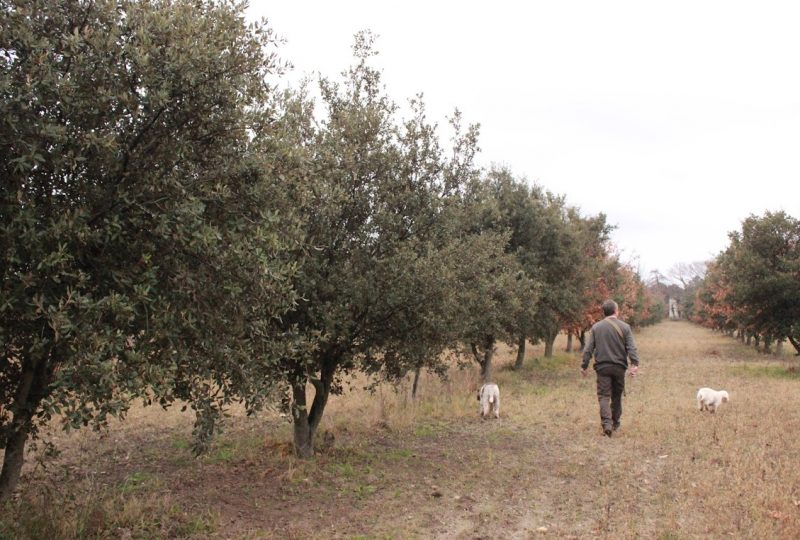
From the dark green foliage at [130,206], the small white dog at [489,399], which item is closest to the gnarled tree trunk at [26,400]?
the dark green foliage at [130,206]

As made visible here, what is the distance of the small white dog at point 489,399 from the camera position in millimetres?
12891

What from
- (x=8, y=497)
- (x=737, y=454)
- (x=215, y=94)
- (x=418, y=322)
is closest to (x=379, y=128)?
(x=418, y=322)

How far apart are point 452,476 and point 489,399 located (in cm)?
467

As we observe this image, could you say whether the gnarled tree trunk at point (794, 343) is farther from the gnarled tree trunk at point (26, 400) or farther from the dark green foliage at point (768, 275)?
the gnarled tree trunk at point (26, 400)

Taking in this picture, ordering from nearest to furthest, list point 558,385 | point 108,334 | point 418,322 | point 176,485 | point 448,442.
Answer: point 108,334 < point 176,485 < point 418,322 < point 448,442 < point 558,385

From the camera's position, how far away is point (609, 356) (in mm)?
10375

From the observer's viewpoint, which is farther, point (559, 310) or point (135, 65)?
point (559, 310)

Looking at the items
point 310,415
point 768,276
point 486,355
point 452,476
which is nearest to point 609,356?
point 452,476

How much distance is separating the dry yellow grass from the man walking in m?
0.71

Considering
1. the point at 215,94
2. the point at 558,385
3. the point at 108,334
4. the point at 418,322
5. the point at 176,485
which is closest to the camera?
the point at 108,334

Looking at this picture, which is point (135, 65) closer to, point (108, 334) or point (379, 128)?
point (108, 334)

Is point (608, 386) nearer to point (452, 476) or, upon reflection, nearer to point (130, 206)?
point (452, 476)

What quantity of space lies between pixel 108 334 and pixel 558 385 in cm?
1753

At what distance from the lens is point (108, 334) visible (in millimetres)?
4180
